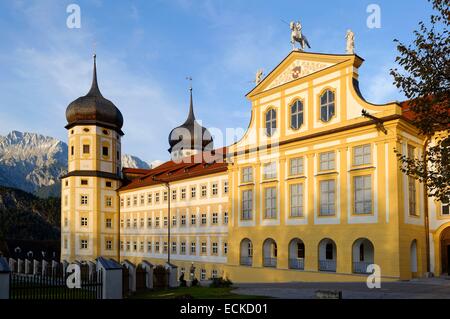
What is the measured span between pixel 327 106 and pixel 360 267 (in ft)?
32.7

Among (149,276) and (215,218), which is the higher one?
(215,218)

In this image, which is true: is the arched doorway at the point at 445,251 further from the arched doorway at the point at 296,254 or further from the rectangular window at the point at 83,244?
the rectangular window at the point at 83,244

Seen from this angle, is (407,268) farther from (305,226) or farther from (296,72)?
(296,72)

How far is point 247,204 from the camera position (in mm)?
35250

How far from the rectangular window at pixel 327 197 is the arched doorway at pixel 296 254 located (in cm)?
322

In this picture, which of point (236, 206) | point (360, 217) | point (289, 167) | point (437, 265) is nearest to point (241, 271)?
point (236, 206)

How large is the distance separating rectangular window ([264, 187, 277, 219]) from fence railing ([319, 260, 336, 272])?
191 inches

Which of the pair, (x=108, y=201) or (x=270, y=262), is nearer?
(x=270, y=262)

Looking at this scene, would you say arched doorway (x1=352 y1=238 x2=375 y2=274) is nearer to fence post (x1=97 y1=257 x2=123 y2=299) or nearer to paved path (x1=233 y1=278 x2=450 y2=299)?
paved path (x1=233 y1=278 x2=450 y2=299)

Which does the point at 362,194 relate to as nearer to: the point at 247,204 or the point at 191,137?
the point at 247,204

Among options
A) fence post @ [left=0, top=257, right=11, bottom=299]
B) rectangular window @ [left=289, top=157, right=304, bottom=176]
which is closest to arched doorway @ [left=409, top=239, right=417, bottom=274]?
rectangular window @ [left=289, top=157, right=304, bottom=176]

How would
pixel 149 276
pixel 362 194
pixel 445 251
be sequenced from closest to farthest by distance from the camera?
1. pixel 149 276
2. pixel 445 251
3. pixel 362 194

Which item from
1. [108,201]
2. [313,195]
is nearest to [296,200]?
[313,195]

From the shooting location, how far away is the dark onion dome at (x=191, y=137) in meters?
71.6
